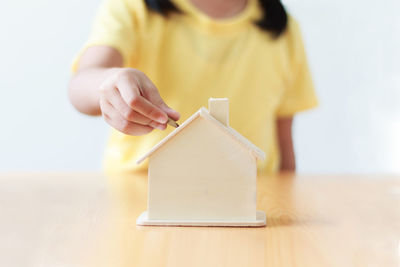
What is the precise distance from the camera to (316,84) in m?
2.22

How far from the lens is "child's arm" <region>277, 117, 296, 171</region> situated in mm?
1273

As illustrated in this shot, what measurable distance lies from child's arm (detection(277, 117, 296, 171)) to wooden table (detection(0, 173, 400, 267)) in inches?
19.1

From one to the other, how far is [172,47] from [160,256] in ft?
2.43

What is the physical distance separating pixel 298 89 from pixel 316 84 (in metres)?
1.00

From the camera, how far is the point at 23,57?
2.05 m

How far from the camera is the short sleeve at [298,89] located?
1.24 metres

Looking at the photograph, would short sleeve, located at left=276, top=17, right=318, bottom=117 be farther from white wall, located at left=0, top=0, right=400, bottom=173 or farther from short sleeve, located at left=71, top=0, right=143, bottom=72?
white wall, located at left=0, top=0, right=400, bottom=173

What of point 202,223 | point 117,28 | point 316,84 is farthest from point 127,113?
point 316,84

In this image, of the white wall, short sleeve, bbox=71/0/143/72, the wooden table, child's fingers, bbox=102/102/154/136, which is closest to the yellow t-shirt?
short sleeve, bbox=71/0/143/72

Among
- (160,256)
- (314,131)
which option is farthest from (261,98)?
(314,131)

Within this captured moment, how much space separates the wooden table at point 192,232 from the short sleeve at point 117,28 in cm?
33

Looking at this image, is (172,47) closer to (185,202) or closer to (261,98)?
(261,98)

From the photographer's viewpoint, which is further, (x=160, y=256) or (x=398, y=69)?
(x=398, y=69)

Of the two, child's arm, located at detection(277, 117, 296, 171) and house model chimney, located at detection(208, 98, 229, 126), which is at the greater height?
child's arm, located at detection(277, 117, 296, 171)
